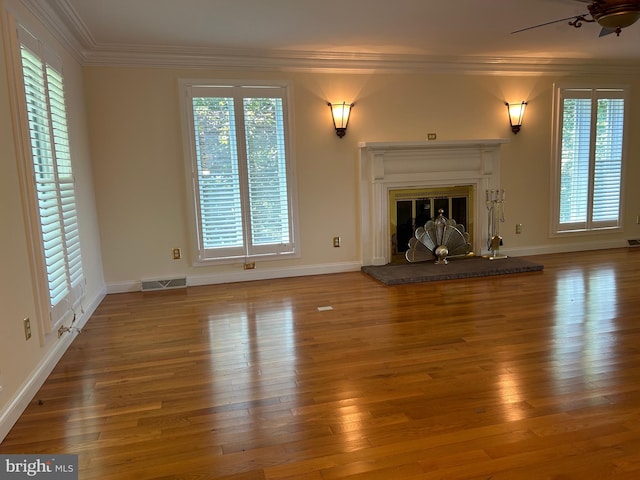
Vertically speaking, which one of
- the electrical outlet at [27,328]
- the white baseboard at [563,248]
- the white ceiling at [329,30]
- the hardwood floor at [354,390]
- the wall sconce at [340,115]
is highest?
the white ceiling at [329,30]

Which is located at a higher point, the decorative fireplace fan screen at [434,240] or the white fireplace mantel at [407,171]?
the white fireplace mantel at [407,171]

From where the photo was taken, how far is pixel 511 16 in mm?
4020

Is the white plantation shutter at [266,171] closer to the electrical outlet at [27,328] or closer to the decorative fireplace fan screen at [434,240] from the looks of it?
the decorative fireplace fan screen at [434,240]

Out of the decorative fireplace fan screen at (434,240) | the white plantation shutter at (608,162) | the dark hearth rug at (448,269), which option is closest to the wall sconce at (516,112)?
the white plantation shutter at (608,162)

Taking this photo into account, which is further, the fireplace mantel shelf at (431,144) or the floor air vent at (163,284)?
the fireplace mantel shelf at (431,144)

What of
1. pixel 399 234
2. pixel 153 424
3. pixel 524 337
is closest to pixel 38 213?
pixel 153 424

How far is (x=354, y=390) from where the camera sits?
2582 millimetres

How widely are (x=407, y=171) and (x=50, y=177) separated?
3662 millimetres

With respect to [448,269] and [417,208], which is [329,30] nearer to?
[417,208]

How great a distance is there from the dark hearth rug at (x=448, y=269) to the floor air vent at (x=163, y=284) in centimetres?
205

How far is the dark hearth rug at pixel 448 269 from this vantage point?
4.94 m

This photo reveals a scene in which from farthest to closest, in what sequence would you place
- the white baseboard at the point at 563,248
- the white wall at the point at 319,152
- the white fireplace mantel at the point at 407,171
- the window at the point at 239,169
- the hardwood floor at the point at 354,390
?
the white baseboard at the point at 563,248, the white fireplace mantel at the point at 407,171, the window at the point at 239,169, the white wall at the point at 319,152, the hardwood floor at the point at 354,390

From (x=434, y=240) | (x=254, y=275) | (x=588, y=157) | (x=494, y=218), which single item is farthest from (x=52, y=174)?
(x=588, y=157)

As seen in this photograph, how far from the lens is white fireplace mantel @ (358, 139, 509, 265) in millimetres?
5367
